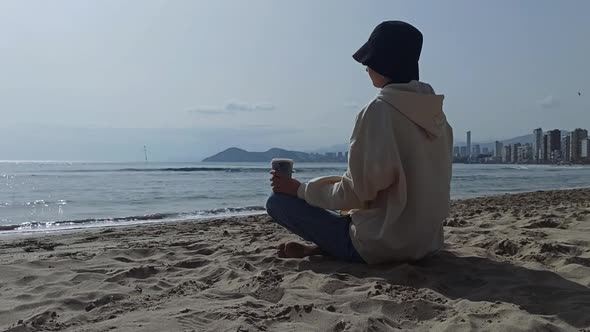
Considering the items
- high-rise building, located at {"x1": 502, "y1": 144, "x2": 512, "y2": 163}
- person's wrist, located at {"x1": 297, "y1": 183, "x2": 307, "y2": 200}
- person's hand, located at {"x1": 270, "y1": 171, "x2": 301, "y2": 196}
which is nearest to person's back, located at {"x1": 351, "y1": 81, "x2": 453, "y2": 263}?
person's wrist, located at {"x1": 297, "y1": 183, "x2": 307, "y2": 200}

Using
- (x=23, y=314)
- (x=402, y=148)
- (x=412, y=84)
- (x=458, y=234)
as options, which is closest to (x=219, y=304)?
(x=23, y=314)

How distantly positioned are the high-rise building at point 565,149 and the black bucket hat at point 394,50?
77.3m

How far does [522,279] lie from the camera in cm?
282

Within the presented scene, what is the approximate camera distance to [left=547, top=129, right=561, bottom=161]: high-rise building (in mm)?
73688

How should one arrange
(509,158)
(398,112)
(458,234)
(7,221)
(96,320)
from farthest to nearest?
(509,158), (7,221), (458,234), (398,112), (96,320)

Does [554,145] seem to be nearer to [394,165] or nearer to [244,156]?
[244,156]

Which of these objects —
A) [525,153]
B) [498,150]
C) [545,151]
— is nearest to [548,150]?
[545,151]

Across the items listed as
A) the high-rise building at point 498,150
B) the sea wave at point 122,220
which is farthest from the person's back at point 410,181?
the high-rise building at point 498,150

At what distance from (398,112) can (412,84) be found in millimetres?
192

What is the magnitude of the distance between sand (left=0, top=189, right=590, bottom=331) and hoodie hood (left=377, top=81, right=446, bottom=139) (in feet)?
2.80

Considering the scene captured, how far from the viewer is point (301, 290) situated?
2.72 meters

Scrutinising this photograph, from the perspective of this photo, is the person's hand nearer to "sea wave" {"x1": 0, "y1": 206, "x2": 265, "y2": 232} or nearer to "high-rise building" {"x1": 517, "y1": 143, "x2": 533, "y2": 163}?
"sea wave" {"x1": 0, "y1": 206, "x2": 265, "y2": 232}

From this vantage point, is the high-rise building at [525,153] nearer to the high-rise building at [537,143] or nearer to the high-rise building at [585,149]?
the high-rise building at [537,143]

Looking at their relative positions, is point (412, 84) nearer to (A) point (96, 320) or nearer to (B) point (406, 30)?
(B) point (406, 30)
